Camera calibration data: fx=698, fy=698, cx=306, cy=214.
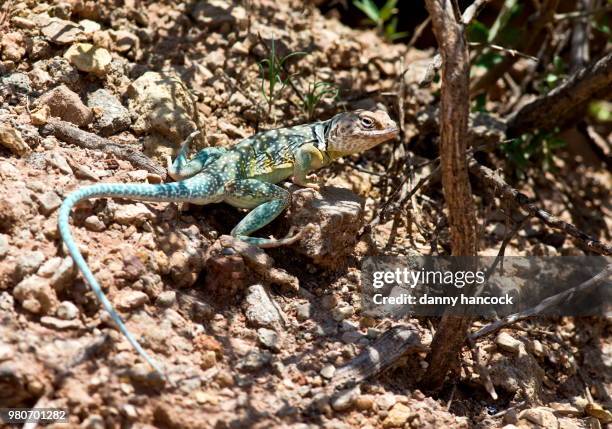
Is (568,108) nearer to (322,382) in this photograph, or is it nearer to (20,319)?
(322,382)

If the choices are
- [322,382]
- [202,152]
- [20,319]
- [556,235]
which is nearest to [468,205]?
[322,382]

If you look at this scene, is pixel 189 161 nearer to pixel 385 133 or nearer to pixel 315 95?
pixel 385 133

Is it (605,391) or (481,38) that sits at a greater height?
(481,38)

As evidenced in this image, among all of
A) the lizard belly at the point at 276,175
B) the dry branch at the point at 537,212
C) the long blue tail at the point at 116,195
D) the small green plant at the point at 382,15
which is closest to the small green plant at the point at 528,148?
the dry branch at the point at 537,212

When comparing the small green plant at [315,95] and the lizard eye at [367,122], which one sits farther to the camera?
the small green plant at [315,95]

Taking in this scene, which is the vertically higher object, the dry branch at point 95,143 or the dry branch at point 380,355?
the dry branch at point 95,143

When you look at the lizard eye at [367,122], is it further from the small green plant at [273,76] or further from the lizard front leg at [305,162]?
the small green plant at [273,76]

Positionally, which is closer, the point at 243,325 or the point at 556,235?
the point at 243,325
